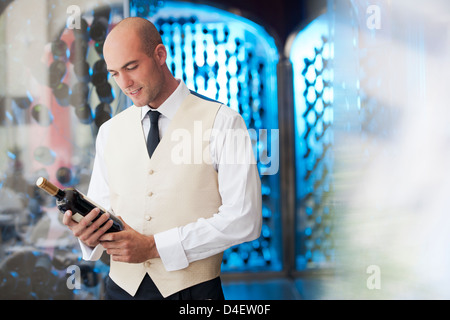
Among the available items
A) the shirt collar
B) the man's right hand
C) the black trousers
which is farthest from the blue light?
the man's right hand

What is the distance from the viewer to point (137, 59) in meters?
1.67

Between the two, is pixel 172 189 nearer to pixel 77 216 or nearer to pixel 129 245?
pixel 129 245

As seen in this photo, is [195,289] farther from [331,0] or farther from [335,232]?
[331,0]

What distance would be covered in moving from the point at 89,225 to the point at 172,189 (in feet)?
1.09

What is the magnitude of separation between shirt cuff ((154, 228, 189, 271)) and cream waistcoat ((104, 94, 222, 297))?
0.05 m

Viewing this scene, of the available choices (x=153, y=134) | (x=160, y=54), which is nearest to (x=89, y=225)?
(x=153, y=134)

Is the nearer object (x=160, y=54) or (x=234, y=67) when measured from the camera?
(x=160, y=54)

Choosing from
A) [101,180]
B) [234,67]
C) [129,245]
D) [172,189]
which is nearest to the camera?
[129,245]

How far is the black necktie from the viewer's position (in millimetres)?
1703

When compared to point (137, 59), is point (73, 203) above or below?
below

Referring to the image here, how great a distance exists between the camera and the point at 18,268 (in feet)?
8.59

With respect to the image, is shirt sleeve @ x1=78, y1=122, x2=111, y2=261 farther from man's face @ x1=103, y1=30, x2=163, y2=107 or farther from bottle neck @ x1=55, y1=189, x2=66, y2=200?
bottle neck @ x1=55, y1=189, x2=66, y2=200

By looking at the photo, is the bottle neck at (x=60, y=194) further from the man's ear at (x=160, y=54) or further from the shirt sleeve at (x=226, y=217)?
the man's ear at (x=160, y=54)
